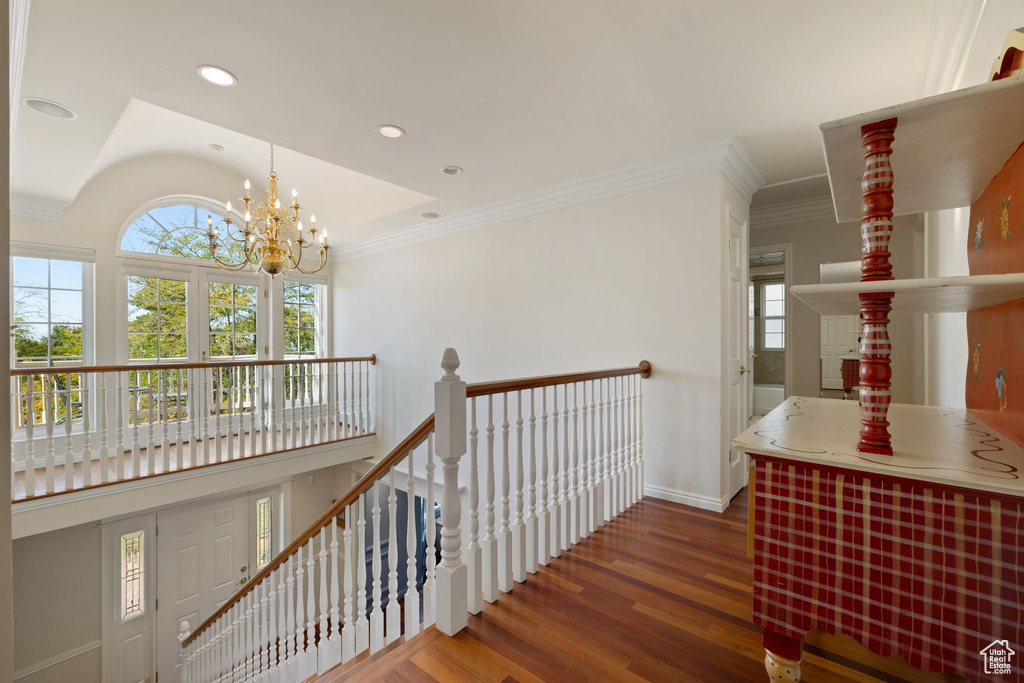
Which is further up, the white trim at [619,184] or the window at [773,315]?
the white trim at [619,184]

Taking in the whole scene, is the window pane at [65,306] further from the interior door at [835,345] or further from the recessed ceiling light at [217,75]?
the interior door at [835,345]

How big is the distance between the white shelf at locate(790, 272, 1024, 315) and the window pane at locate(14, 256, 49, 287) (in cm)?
590

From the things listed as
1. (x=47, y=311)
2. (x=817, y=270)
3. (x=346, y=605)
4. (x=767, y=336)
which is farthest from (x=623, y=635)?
(x=767, y=336)

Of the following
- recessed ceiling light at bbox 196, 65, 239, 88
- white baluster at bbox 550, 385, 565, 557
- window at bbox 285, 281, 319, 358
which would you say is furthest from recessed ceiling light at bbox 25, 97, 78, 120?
window at bbox 285, 281, 319, 358

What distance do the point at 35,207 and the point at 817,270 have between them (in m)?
7.21

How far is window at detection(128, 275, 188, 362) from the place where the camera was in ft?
15.0

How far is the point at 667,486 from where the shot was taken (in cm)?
310

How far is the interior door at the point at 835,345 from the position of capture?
4246 millimetres

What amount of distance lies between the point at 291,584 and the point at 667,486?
2497mm

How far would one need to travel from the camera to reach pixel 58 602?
3.86 meters

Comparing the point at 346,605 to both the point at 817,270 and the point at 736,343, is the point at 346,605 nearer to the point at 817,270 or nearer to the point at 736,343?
the point at 736,343

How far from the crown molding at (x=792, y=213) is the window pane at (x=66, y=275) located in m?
6.75

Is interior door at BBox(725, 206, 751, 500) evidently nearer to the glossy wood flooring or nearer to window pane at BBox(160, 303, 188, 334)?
the glossy wood flooring

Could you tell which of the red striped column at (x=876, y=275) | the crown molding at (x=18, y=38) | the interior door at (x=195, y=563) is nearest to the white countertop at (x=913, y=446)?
the red striped column at (x=876, y=275)
